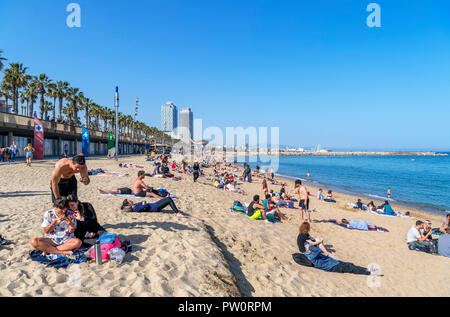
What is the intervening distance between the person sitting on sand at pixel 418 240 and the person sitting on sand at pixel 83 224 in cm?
937

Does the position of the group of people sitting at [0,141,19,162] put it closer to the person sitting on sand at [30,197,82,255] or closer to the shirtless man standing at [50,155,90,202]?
the shirtless man standing at [50,155,90,202]

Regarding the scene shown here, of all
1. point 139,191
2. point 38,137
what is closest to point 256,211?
point 139,191

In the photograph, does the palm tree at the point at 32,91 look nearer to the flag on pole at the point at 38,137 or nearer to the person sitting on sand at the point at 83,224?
the flag on pole at the point at 38,137

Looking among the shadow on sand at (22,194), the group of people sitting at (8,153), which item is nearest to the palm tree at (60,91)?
the group of people sitting at (8,153)

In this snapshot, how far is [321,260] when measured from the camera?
530 cm

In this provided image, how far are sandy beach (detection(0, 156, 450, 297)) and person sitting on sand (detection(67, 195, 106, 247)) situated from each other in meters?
0.64

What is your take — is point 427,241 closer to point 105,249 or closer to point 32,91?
point 105,249

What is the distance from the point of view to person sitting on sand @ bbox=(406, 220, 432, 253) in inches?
292

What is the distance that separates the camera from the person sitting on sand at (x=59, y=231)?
12.7 feet

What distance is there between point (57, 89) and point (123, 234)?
3797 cm

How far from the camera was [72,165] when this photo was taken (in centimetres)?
449

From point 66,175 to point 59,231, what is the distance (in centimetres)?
115
